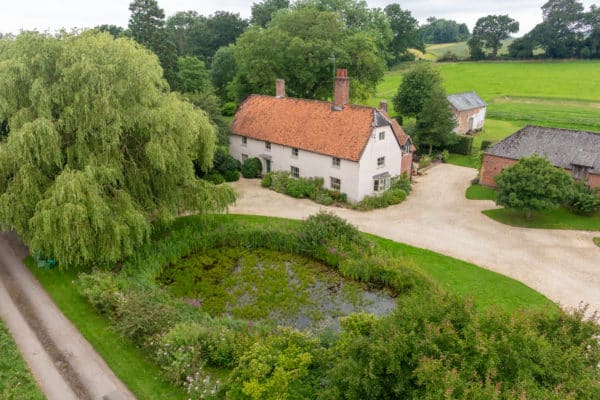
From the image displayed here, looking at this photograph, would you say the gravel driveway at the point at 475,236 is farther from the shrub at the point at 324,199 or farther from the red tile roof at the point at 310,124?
the red tile roof at the point at 310,124

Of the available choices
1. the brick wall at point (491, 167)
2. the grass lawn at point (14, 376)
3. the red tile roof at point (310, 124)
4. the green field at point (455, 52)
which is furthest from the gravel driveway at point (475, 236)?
the green field at point (455, 52)

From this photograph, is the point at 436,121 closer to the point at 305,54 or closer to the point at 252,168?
the point at 305,54

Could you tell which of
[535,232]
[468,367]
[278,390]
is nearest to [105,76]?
[278,390]

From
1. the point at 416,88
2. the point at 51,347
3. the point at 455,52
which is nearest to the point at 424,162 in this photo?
the point at 416,88

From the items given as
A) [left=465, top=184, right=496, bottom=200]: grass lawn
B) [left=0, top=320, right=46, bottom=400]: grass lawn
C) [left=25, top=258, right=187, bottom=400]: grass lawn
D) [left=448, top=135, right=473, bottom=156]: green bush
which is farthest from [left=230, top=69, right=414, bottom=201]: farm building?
[left=0, top=320, right=46, bottom=400]: grass lawn

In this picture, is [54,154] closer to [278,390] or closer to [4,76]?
[4,76]

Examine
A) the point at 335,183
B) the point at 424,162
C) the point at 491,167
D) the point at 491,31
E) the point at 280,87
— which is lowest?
the point at 424,162
